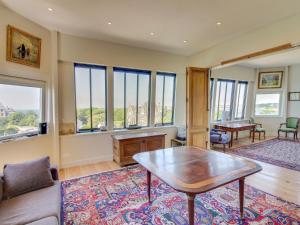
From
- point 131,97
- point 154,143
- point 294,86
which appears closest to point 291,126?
point 294,86

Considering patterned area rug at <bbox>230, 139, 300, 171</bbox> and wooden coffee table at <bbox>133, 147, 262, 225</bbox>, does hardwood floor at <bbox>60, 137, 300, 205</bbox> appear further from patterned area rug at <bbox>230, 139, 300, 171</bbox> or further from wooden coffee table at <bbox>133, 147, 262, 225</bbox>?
wooden coffee table at <bbox>133, 147, 262, 225</bbox>

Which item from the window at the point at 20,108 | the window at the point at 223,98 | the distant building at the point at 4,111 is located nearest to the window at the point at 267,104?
the window at the point at 223,98

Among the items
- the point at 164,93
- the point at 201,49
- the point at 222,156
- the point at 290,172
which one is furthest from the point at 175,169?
the point at 201,49

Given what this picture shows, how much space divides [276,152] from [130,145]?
13.8ft

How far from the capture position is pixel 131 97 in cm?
463

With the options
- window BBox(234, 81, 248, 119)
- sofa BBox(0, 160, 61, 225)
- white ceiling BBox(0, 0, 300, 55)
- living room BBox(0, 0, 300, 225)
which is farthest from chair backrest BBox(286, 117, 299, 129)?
sofa BBox(0, 160, 61, 225)

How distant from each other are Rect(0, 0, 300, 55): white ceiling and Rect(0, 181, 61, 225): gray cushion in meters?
2.61

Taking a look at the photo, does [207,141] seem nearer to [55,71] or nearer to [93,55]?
[93,55]

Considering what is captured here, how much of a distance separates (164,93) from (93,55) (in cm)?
224

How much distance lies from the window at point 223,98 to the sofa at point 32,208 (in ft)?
19.7

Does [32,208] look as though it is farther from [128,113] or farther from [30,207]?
[128,113]

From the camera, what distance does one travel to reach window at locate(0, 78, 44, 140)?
110 inches

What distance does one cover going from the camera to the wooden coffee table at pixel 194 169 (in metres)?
1.57

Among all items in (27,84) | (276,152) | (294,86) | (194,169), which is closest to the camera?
(194,169)
